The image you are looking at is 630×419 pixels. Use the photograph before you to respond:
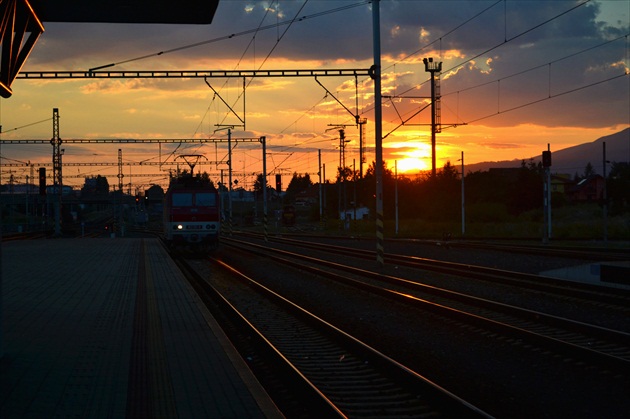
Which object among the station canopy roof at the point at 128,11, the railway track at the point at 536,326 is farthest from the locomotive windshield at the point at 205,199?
the station canopy roof at the point at 128,11

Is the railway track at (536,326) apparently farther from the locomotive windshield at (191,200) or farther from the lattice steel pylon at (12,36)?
the locomotive windshield at (191,200)

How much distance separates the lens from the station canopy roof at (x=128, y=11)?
484 inches

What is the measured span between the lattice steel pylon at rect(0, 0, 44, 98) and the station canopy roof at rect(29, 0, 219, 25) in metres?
1.12

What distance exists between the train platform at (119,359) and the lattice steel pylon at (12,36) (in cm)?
358

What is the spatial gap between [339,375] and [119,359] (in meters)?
2.94

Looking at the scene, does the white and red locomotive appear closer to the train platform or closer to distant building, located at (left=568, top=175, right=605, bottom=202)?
the train platform

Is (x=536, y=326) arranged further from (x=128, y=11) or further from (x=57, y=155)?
(x=57, y=155)

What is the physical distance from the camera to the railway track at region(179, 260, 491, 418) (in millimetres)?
7043

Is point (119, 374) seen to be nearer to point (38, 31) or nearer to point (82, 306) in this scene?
point (38, 31)

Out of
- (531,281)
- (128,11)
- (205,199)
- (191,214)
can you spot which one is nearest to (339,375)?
(128,11)

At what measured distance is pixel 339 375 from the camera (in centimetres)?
880

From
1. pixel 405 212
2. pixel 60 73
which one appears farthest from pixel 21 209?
pixel 60 73

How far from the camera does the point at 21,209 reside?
150500 mm

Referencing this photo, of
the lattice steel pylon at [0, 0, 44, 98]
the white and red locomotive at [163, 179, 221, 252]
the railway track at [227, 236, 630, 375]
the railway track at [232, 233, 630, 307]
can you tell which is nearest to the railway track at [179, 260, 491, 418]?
the railway track at [227, 236, 630, 375]
